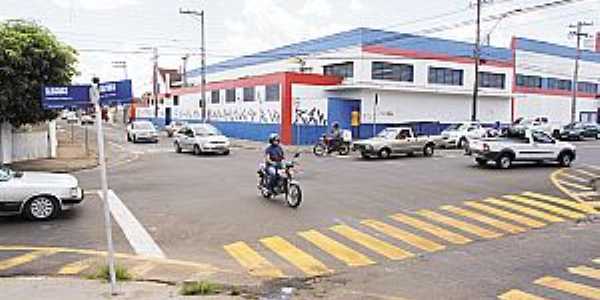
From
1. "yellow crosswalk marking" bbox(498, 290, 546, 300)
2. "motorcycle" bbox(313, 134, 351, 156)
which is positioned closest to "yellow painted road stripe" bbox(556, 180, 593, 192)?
"yellow crosswalk marking" bbox(498, 290, 546, 300)

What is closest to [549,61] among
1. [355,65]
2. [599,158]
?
[355,65]

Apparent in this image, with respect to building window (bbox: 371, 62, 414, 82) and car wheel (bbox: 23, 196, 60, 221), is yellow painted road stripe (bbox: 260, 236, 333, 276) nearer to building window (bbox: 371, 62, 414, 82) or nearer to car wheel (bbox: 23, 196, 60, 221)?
car wheel (bbox: 23, 196, 60, 221)

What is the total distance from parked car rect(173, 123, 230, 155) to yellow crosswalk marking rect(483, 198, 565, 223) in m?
18.3

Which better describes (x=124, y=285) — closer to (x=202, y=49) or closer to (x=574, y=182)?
(x=574, y=182)

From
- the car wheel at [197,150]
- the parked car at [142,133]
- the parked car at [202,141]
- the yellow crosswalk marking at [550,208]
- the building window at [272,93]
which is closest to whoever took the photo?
the yellow crosswalk marking at [550,208]

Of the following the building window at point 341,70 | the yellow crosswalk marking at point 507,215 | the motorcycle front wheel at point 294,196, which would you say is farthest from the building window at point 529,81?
the motorcycle front wheel at point 294,196

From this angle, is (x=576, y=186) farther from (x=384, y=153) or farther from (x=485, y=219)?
(x=384, y=153)

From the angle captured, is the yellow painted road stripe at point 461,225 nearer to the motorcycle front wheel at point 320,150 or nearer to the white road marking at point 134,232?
the white road marking at point 134,232

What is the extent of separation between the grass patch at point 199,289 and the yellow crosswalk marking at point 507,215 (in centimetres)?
748

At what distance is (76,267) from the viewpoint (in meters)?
8.73

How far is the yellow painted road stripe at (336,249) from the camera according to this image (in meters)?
9.16

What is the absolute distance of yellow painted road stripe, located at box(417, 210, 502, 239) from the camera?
36.8ft

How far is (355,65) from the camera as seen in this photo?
4012 cm

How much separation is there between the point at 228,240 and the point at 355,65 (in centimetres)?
3096
